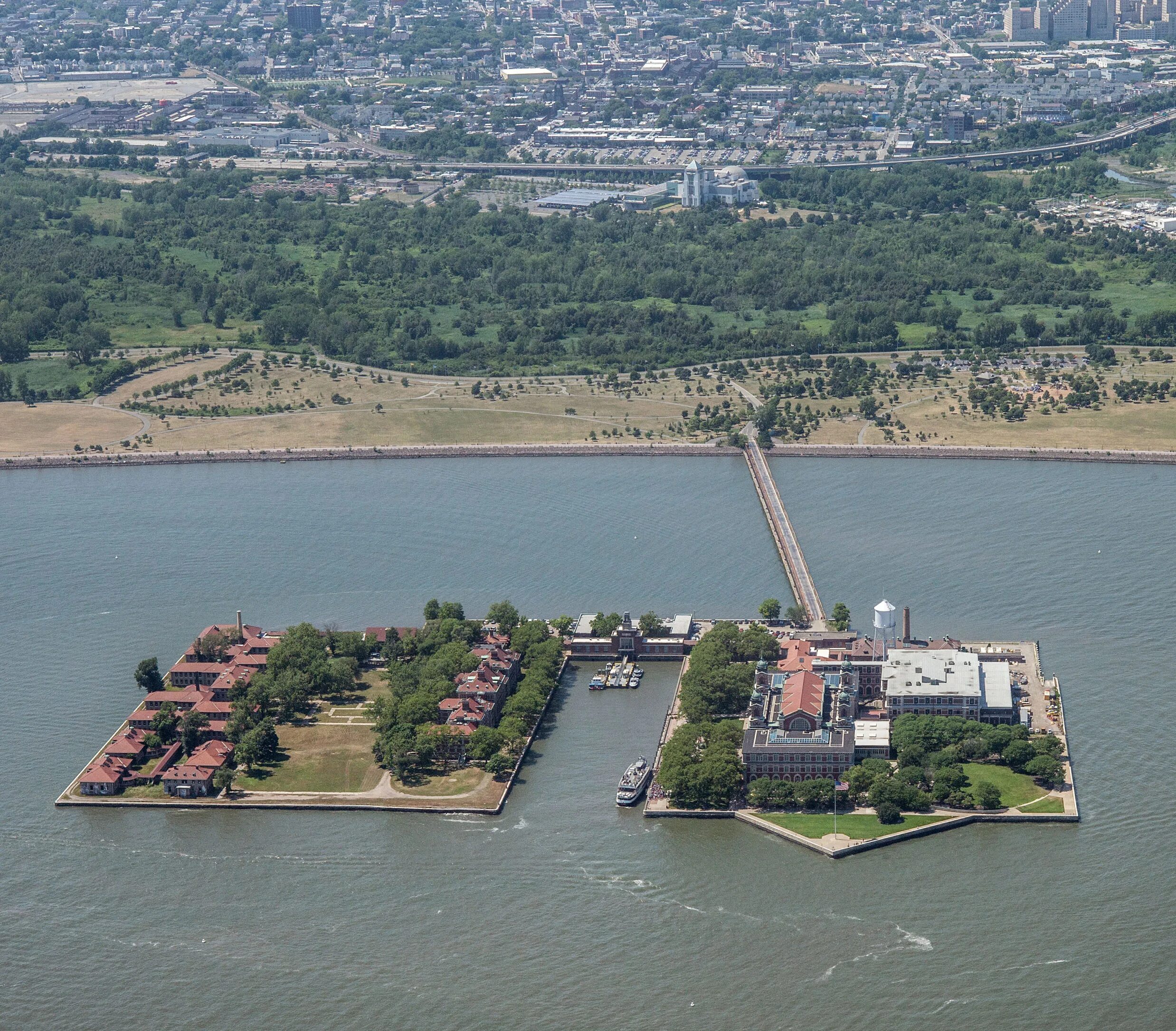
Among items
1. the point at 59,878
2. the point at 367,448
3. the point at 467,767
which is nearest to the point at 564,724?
the point at 467,767

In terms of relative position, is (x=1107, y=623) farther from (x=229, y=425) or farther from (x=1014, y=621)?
(x=229, y=425)

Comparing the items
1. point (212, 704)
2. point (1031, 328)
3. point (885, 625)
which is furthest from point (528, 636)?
point (1031, 328)

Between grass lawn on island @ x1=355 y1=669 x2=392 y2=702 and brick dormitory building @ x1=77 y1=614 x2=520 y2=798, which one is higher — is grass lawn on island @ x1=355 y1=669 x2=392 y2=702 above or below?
below

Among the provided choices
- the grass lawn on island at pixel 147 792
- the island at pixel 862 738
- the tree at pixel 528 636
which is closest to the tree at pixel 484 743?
the island at pixel 862 738

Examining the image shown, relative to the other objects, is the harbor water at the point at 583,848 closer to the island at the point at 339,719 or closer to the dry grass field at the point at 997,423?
the island at the point at 339,719

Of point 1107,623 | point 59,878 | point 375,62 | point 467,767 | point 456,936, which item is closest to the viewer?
point 456,936

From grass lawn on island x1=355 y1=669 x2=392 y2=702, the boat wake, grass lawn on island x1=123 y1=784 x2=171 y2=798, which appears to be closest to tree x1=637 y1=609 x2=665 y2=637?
grass lawn on island x1=355 y1=669 x2=392 y2=702

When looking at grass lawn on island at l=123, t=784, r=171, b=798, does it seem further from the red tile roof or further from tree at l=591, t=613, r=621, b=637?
the red tile roof
